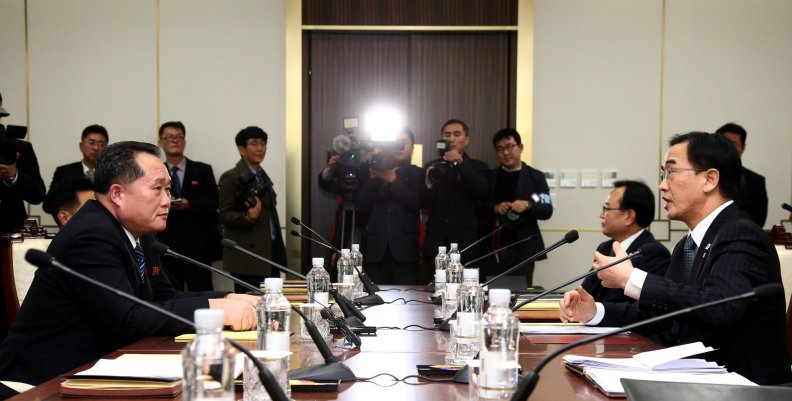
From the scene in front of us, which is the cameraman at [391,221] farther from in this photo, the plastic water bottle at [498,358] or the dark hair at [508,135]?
the plastic water bottle at [498,358]

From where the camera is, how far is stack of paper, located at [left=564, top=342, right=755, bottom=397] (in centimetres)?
175

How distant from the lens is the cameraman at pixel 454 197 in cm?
512

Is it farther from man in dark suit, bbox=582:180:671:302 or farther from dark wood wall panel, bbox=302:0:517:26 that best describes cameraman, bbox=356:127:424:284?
man in dark suit, bbox=582:180:671:302

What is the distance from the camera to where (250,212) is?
533cm

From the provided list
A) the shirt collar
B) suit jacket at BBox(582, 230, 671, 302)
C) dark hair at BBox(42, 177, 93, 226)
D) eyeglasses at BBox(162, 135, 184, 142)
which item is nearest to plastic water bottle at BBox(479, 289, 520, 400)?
the shirt collar

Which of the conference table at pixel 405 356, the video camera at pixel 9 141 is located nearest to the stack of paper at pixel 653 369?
the conference table at pixel 405 356

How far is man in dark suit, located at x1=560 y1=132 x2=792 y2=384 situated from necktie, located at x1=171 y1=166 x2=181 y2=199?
348cm

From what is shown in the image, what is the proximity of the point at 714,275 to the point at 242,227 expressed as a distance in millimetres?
3583

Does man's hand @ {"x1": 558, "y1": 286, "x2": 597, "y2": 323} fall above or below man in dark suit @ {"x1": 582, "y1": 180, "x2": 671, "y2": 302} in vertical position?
below

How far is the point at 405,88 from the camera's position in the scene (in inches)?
240

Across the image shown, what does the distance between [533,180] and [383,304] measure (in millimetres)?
2167

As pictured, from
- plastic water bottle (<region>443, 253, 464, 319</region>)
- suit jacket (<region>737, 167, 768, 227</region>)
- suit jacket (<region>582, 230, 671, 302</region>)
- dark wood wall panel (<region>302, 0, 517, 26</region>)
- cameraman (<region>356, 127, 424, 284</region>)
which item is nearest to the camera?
plastic water bottle (<region>443, 253, 464, 319</region>)

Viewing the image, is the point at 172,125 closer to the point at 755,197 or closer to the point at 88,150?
the point at 88,150

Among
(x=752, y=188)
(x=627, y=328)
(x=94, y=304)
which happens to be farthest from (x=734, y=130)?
(x=627, y=328)
